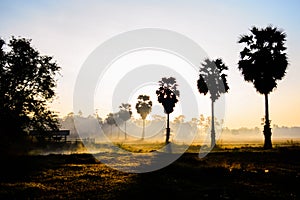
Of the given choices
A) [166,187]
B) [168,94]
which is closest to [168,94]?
[168,94]

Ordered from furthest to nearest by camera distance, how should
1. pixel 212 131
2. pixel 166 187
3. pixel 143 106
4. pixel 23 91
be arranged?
pixel 143 106 < pixel 212 131 < pixel 23 91 < pixel 166 187

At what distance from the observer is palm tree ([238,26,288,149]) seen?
4622cm

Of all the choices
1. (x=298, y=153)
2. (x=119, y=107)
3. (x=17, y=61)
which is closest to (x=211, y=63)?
(x=298, y=153)

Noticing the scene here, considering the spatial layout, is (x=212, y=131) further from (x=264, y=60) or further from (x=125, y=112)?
(x=125, y=112)

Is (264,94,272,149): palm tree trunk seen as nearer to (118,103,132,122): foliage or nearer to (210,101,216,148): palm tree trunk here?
(210,101,216,148): palm tree trunk

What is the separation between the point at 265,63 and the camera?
154ft

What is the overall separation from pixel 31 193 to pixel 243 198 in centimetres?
931

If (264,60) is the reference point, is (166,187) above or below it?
below

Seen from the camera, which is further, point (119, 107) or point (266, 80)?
point (119, 107)

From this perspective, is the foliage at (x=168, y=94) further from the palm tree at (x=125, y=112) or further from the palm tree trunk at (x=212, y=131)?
the palm tree at (x=125, y=112)

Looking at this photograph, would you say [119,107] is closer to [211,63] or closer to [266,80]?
[211,63]

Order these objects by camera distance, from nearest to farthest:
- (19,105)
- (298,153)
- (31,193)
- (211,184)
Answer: (31,193), (211,184), (298,153), (19,105)

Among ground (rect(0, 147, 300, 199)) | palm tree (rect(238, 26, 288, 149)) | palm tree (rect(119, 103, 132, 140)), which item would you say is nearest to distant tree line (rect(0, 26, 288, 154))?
palm tree (rect(238, 26, 288, 149))

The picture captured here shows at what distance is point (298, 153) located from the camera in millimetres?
34594
